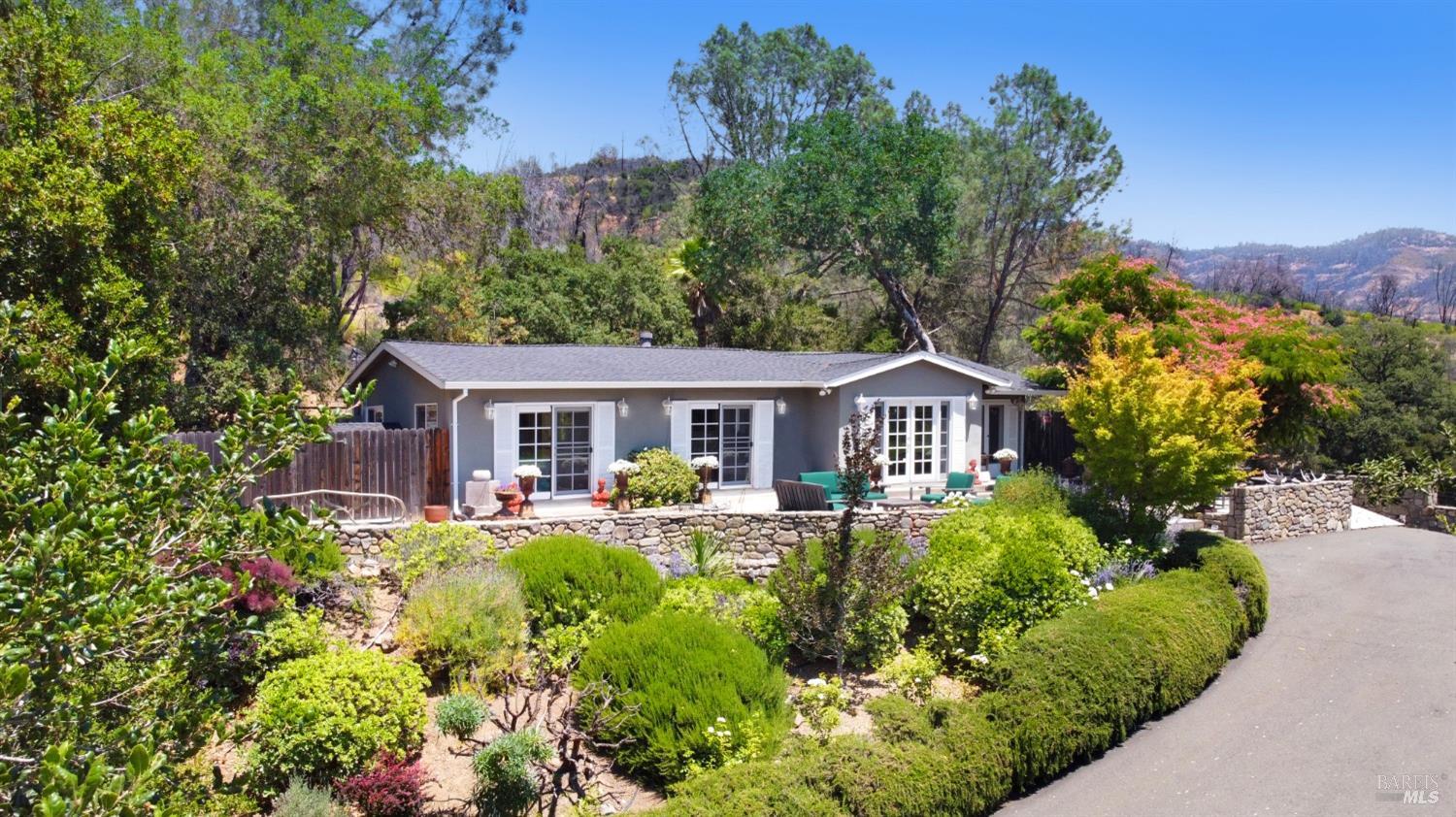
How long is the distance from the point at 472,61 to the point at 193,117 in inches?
698

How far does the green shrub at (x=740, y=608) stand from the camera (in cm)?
1114

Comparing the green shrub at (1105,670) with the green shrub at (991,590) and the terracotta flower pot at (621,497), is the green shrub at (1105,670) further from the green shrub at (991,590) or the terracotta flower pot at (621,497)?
the terracotta flower pot at (621,497)

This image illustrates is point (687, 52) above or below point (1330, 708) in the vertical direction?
above

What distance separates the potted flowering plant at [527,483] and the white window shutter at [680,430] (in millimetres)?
3292

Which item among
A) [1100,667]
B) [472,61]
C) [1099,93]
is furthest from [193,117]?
[1099,93]

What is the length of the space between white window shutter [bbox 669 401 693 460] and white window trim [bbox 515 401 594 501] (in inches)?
57.0

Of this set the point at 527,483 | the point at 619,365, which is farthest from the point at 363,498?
the point at 619,365

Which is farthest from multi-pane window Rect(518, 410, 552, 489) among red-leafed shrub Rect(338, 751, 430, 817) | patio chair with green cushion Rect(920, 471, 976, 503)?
red-leafed shrub Rect(338, 751, 430, 817)

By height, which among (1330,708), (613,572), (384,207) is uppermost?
(384,207)

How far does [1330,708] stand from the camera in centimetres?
1033

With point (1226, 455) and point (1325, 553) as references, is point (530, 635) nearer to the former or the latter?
point (1226, 455)

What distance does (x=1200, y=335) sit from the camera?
19328 mm

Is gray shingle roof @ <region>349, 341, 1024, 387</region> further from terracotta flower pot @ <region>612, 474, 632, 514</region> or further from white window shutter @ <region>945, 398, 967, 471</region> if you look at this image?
terracotta flower pot @ <region>612, 474, 632, 514</region>

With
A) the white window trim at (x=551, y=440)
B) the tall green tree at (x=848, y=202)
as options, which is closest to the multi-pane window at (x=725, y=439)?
the white window trim at (x=551, y=440)
